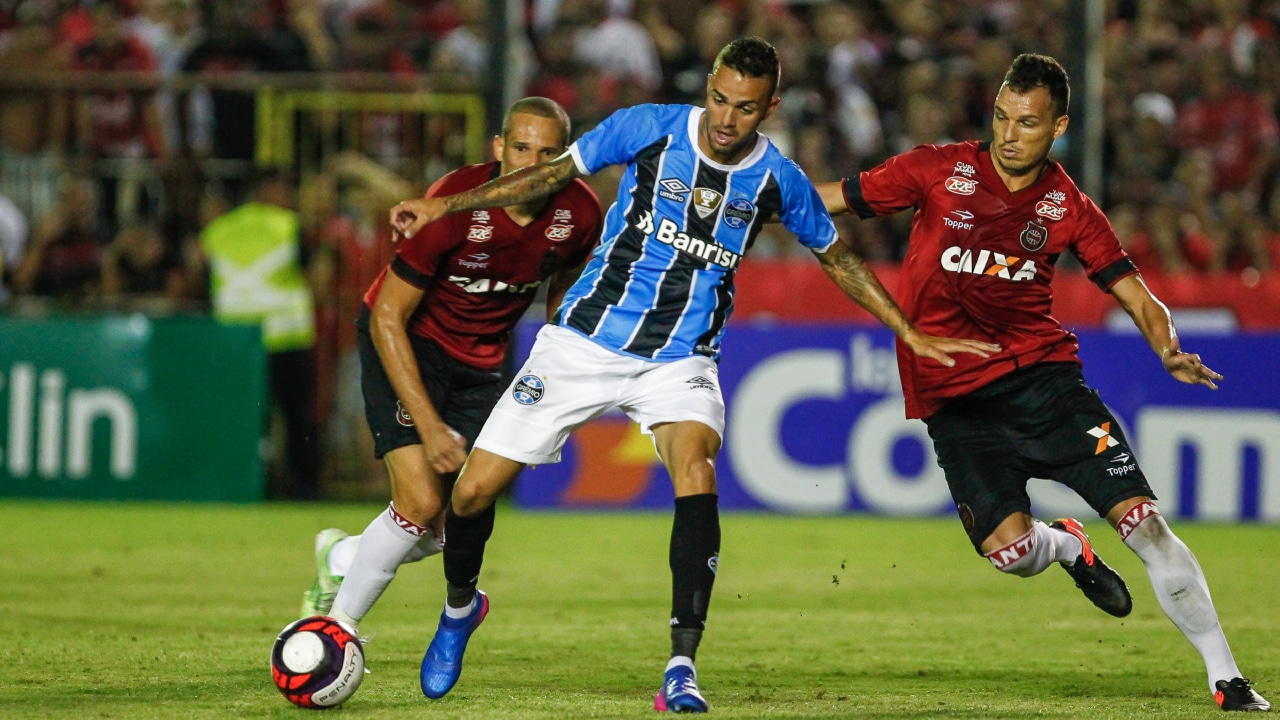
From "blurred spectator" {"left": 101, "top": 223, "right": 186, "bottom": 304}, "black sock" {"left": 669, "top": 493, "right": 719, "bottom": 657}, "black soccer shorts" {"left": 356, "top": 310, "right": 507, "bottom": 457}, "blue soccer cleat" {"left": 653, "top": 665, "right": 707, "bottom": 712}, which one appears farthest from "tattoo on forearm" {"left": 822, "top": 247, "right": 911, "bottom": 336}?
"blurred spectator" {"left": 101, "top": 223, "right": 186, "bottom": 304}

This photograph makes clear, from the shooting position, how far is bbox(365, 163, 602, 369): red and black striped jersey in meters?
6.48

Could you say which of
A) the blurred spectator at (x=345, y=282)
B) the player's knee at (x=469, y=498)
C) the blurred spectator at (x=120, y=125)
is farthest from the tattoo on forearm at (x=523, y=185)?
the blurred spectator at (x=120, y=125)

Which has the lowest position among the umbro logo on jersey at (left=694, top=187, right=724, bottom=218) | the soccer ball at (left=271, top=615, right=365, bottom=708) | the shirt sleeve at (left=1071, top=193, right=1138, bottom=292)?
the soccer ball at (left=271, top=615, right=365, bottom=708)

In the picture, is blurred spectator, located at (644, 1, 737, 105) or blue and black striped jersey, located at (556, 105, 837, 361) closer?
blue and black striped jersey, located at (556, 105, 837, 361)

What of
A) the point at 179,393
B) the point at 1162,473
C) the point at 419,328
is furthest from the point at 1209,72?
the point at 419,328

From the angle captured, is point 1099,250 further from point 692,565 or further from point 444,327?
point 444,327

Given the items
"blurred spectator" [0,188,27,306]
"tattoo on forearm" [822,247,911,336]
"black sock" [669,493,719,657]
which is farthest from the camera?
"blurred spectator" [0,188,27,306]

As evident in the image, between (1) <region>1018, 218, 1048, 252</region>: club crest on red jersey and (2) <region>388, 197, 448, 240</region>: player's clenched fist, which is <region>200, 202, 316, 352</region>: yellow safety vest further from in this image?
(1) <region>1018, 218, 1048, 252</region>: club crest on red jersey

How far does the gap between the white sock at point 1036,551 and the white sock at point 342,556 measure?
8.53 ft

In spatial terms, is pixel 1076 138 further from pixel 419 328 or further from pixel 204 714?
pixel 204 714

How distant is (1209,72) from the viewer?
14930 millimetres

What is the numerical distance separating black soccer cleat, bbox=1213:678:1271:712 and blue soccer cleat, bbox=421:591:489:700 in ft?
8.54

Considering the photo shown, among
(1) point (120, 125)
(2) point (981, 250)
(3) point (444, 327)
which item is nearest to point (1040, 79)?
(2) point (981, 250)

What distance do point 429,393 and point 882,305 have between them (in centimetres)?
188
